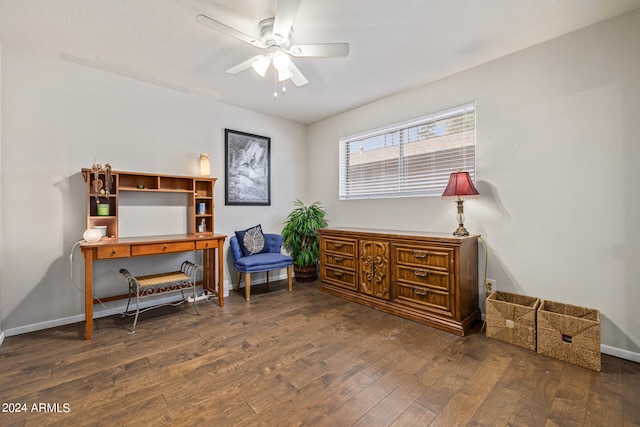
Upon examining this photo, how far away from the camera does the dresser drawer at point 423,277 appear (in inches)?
102

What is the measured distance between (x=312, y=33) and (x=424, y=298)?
2603 millimetres

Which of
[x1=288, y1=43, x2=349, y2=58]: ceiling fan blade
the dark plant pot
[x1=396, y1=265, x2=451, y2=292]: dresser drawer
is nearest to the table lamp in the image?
[x1=396, y1=265, x2=451, y2=292]: dresser drawer

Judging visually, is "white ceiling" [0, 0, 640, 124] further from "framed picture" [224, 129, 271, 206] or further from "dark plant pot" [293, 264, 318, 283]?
"dark plant pot" [293, 264, 318, 283]

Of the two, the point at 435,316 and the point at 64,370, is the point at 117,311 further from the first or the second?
the point at 435,316

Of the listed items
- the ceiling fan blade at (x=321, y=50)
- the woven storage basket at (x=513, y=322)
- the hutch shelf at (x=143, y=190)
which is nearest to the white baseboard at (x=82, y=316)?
the hutch shelf at (x=143, y=190)

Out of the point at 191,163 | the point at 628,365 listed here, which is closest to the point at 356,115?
the point at 191,163

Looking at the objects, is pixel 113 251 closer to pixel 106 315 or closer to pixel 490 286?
pixel 106 315

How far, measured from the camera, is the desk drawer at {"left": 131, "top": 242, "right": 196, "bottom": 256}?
2.64 metres

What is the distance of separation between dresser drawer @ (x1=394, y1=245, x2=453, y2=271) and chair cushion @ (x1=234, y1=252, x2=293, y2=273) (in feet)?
4.93

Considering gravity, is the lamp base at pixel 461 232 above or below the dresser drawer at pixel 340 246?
above

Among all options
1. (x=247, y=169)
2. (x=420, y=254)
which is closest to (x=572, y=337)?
(x=420, y=254)

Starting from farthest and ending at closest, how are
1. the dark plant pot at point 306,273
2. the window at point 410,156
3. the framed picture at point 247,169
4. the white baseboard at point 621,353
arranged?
the dark plant pot at point 306,273 → the framed picture at point 247,169 → the window at point 410,156 → the white baseboard at point 621,353

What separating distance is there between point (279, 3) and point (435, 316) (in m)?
2.76

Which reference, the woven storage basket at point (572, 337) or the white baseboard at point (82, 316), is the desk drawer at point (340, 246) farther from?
the white baseboard at point (82, 316)
